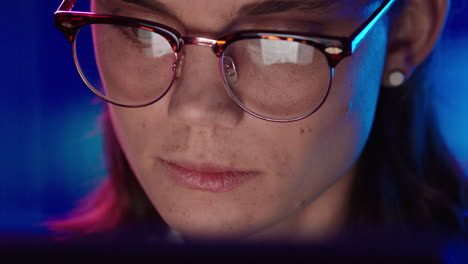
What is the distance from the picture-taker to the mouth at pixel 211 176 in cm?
101

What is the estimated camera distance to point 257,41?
35.8 inches


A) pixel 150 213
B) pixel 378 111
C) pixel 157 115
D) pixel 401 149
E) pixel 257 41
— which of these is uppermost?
pixel 257 41

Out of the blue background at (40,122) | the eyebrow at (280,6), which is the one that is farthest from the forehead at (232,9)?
the blue background at (40,122)

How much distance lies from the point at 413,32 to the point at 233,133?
1.71ft

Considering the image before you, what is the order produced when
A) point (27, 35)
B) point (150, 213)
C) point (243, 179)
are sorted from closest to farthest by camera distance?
point (243, 179), point (150, 213), point (27, 35)

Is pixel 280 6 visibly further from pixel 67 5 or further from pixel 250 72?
pixel 67 5

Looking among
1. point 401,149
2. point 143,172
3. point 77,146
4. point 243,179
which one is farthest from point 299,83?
point 77,146

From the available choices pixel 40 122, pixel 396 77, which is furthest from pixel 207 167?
pixel 40 122

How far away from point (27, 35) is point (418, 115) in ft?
5.42

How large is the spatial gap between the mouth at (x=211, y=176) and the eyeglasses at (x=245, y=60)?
5.3 inches

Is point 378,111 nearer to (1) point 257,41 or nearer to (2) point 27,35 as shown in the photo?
(1) point 257,41

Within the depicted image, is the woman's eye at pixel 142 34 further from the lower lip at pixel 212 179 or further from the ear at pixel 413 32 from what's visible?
the ear at pixel 413 32

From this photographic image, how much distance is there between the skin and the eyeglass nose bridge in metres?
0.01

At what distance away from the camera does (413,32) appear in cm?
119
